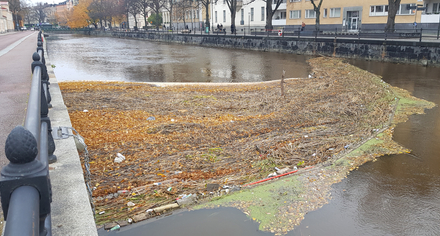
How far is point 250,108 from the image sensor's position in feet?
34.6

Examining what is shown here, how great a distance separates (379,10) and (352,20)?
4.17m

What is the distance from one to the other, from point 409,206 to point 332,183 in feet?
3.56

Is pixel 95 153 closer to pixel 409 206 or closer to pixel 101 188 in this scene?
pixel 101 188

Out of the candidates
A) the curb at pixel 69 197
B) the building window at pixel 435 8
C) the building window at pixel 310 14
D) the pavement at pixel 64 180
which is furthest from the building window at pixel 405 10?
the curb at pixel 69 197

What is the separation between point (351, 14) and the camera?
46312mm

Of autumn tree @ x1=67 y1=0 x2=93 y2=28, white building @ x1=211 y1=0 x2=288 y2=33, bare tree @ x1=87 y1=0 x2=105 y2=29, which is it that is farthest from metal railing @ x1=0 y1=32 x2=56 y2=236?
autumn tree @ x1=67 y1=0 x2=93 y2=28

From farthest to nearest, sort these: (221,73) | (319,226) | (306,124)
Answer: (221,73) < (306,124) < (319,226)

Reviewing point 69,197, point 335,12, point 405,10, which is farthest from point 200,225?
point 335,12

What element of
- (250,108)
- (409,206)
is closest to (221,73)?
(250,108)

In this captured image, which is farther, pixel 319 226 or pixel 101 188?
pixel 101 188

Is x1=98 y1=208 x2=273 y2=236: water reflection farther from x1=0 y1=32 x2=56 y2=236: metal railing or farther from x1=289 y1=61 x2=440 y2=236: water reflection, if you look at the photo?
x1=0 y1=32 x2=56 y2=236: metal railing

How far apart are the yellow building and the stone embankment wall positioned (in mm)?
11114

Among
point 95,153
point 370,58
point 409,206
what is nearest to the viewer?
point 409,206

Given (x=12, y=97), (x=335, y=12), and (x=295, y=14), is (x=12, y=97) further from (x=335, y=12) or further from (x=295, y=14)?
(x=295, y=14)
